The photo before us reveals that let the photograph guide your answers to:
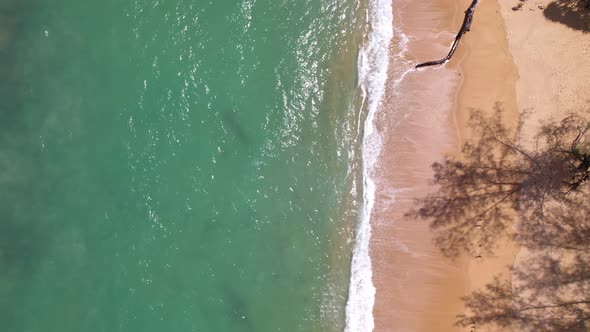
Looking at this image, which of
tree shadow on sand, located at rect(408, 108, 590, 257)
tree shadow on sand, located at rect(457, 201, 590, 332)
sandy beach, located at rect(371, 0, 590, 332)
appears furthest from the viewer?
sandy beach, located at rect(371, 0, 590, 332)

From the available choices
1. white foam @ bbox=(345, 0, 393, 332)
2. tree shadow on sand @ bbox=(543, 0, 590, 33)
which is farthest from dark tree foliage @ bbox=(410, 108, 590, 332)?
tree shadow on sand @ bbox=(543, 0, 590, 33)

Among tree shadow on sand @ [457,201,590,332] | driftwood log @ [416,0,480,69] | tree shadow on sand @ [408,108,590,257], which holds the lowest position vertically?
tree shadow on sand @ [457,201,590,332]

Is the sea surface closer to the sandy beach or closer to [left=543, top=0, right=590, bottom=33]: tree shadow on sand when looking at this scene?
the sandy beach

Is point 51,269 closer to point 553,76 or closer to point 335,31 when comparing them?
point 335,31

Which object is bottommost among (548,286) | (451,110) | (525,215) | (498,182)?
(548,286)

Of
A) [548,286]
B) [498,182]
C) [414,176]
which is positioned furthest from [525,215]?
[414,176]

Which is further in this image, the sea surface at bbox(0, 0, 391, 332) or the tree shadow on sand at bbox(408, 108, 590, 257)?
the sea surface at bbox(0, 0, 391, 332)

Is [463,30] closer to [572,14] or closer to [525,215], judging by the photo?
[572,14]

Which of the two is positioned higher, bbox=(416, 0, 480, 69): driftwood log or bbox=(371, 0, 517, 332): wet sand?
bbox=(416, 0, 480, 69): driftwood log
